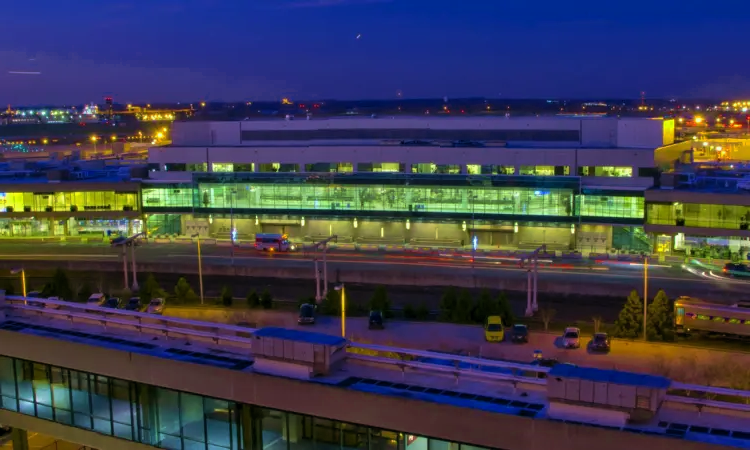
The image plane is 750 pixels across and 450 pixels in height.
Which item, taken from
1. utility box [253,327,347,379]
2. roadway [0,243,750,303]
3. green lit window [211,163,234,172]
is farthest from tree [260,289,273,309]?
utility box [253,327,347,379]

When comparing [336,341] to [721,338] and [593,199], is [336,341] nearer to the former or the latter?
[721,338]

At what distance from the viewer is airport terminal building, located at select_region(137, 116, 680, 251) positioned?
29875 mm

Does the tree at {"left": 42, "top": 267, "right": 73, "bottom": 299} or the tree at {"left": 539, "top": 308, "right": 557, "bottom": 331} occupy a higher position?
the tree at {"left": 42, "top": 267, "right": 73, "bottom": 299}

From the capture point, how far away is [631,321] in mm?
18281

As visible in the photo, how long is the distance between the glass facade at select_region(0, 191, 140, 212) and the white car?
2100 cm

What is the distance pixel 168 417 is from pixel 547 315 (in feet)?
46.4

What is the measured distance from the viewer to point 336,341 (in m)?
6.51

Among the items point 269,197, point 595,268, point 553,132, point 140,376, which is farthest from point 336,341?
point 553,132

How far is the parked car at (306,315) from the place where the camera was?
2014 cm

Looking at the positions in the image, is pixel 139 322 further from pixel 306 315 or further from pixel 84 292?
pixel 84 292

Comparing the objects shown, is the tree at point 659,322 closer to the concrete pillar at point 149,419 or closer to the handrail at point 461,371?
the handrail at point 461,371

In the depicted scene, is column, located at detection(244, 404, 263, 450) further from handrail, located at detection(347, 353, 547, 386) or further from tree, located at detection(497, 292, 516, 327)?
tree, located at detection(497, 292, 516, 327)

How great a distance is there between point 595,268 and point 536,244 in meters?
4.60

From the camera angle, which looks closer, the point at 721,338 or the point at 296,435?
the point at 296,435
